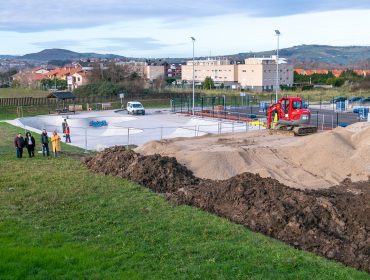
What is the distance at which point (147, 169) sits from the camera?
Answer: 18.3 m

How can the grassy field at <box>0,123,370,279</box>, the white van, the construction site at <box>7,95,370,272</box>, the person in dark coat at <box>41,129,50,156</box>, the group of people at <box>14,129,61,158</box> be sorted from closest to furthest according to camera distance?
the grassy field at <box>0,123,370,279</box>, the construction site at <box>7,95,370,272</box>, the group of people at <box>14,129,61,158</box>, the person in dark coat at <box>41,129,50,156</box>, the white van

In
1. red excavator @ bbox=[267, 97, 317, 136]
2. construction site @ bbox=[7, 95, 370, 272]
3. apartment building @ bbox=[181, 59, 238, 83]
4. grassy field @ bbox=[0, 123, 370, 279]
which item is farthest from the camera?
apartment building @ bbox=[181, 59, 238, 83]

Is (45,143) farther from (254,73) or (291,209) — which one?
(254,73)

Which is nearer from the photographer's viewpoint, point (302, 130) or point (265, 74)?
point (302, 130)

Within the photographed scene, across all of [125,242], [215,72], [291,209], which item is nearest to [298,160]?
[291,209]

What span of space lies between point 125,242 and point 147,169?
7.05m

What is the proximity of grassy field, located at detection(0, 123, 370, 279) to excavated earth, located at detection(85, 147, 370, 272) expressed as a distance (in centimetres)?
60

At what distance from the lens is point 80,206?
47.6 feet

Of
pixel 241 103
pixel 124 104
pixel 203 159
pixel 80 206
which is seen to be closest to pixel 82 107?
pixel 124 104

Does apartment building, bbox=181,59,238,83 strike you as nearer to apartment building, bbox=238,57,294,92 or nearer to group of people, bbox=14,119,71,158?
apartment building, bbox=238,57,294,92

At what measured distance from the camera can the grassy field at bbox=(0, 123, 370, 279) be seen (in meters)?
9.55

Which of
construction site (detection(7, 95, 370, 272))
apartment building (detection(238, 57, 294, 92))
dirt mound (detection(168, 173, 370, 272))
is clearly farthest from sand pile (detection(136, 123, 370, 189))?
apartment building (detection(238, 57, 294, 92))

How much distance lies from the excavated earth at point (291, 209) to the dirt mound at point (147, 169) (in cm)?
4

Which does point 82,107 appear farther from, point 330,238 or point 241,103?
point 330,238
